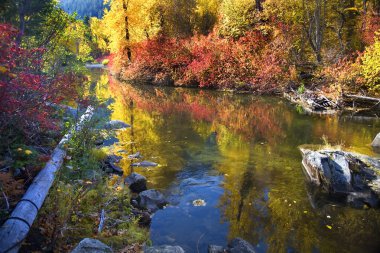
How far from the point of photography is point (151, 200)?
691 cm

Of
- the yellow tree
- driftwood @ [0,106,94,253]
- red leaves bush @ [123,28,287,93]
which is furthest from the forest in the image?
the yellow tree

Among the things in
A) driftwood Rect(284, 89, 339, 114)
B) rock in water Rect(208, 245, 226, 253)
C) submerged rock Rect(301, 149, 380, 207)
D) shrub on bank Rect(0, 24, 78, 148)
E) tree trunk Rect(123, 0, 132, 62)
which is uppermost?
tree trunk Rect(123, 0, 132, 62)

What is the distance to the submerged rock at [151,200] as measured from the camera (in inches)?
267

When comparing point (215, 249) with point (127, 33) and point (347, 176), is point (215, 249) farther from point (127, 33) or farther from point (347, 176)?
point (127, 33)

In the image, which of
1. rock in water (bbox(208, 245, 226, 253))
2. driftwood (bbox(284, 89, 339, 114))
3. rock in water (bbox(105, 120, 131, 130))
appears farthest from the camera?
driftwood (bbox(284, 89, 339, 114))

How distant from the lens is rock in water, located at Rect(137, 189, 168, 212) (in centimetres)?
678

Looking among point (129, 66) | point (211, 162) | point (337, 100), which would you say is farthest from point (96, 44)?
point (211, 162)

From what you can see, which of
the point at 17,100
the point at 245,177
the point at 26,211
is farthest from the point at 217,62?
the point at 26,211

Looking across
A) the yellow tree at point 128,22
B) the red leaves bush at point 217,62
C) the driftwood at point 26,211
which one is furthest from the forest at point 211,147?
the yellow tree at point 128,22

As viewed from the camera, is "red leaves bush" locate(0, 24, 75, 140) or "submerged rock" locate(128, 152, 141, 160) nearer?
"red leaves bush" locate(0, 24, 75, 140)

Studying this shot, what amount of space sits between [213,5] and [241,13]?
5.90 metres

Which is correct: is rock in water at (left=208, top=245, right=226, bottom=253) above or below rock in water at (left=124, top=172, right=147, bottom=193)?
below

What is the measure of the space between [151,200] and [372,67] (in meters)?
15.2

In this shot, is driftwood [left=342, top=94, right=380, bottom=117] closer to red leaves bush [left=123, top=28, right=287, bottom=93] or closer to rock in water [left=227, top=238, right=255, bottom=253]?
red leaves bush [left=123, top=28, right=287, bottom=93]
